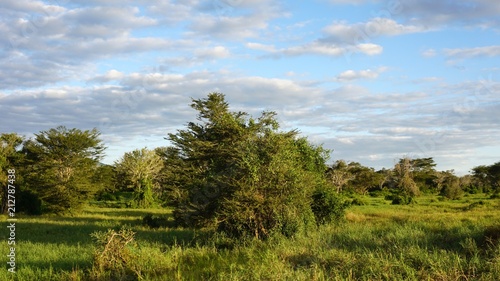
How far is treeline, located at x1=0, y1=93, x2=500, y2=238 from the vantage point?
55.0ft

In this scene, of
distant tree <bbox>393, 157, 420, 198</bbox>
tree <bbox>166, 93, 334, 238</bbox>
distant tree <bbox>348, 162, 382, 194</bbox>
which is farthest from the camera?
distant tree <bbox>348, 162, 382, 194</bbox>

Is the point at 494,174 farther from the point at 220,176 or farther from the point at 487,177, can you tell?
the point at 220,176

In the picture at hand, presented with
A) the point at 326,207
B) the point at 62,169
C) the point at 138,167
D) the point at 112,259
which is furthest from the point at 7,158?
the point at 112,259

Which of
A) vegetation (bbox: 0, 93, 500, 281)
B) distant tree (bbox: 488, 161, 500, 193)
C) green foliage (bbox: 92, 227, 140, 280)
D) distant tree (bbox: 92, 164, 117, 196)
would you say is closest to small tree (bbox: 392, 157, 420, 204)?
distant tree (bbox: 488, 161, 500, 193)

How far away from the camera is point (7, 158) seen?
46719 millimetres

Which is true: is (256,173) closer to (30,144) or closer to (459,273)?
(459,273)

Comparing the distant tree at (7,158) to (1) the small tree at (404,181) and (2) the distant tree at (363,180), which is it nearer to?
(1) the small tree at (404,181)

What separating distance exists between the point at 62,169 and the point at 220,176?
98.4 ft

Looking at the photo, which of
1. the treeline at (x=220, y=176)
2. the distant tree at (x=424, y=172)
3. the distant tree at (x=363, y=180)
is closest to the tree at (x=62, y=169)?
the treeline at (x=220, y=176)

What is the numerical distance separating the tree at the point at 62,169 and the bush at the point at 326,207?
2553 cm

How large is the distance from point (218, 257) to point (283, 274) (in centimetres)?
419

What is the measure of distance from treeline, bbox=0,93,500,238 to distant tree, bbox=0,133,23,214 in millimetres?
105

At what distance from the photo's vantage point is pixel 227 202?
54.3 feet

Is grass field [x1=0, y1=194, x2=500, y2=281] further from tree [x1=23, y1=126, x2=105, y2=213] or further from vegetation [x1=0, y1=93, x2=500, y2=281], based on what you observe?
tree [x1=23, y1=126, x2=105, y2=213]
